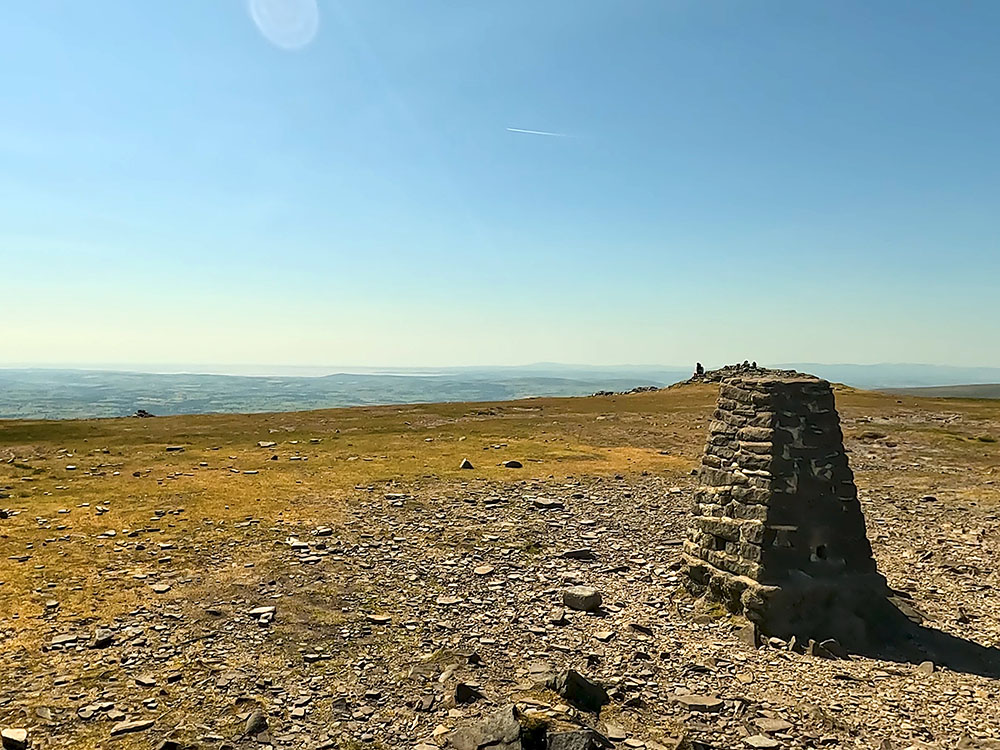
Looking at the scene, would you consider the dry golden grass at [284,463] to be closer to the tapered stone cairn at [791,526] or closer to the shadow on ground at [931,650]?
the tapered stone cairn at [791,526]

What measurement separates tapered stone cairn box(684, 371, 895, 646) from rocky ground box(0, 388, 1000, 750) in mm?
828

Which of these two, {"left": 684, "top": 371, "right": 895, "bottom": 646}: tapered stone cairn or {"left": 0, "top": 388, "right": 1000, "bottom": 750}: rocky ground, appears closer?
{"left": 0, "top": 388, "right": 1000, "bottom": 750}: rocky ground

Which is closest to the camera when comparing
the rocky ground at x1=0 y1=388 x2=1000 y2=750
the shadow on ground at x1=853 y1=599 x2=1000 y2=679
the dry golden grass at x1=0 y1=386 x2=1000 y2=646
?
the rocky ground at x1=0 y1=388 x2=1000 y2=750

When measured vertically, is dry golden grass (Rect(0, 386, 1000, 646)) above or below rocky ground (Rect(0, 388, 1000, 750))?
above

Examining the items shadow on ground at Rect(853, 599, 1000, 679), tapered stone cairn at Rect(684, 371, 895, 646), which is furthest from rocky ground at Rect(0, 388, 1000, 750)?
tapered stone cairn at Rect(684, 371, 895, 646)

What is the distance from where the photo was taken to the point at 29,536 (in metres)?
17.4

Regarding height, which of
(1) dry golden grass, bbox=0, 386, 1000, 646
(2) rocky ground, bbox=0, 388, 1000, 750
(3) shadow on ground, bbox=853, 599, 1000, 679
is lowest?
(3) shadow on ground, bbox=853, 599, 1000, 679

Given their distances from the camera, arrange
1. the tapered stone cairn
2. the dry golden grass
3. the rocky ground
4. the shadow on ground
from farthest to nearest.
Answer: the dry golden grass
the tapered stone cairn
the shadow on ground
the rocky ground

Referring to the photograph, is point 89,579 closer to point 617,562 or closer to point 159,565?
point 159,565

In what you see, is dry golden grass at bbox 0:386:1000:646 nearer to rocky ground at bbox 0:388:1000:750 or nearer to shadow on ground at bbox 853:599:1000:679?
rocky ground at bbox 0:388:1000:750

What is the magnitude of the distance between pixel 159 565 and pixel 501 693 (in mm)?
10299

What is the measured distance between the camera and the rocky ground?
9023mm

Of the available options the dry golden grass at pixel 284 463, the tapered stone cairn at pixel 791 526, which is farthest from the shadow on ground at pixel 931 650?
the dry golden grass at pixel 284 463

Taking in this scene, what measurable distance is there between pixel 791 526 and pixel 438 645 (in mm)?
7607
